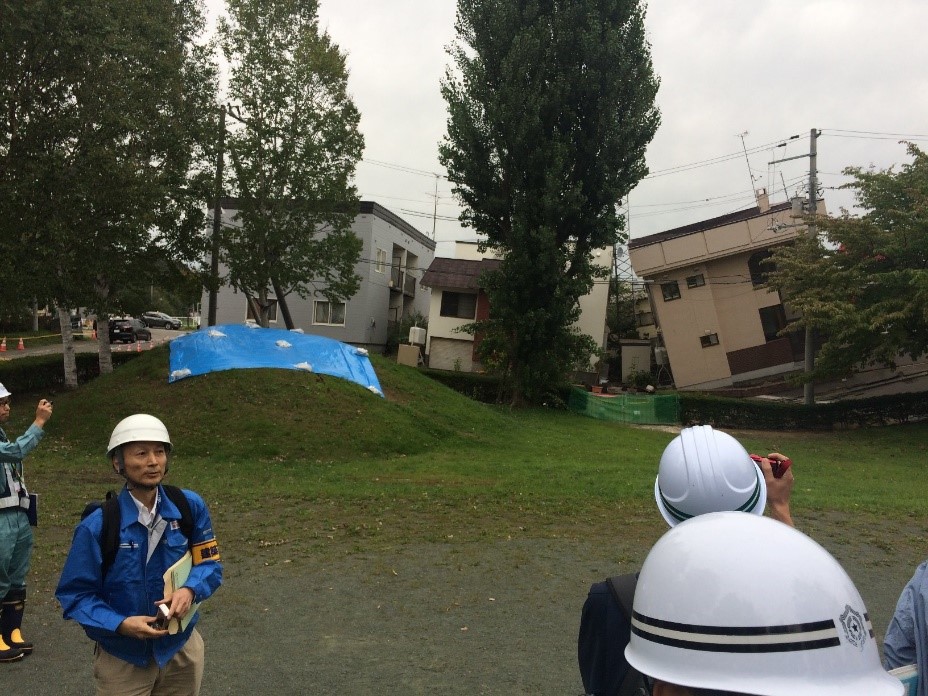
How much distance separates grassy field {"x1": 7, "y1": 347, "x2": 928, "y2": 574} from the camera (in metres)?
9.77

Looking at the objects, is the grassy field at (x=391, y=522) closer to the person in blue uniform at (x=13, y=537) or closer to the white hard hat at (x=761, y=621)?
the person in blue uniform at (x=13, y=537)

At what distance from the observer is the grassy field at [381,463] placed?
977 centimetres

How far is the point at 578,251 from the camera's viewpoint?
2697cm

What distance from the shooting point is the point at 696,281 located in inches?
1415

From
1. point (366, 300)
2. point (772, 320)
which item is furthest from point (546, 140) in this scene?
point (366, 300)

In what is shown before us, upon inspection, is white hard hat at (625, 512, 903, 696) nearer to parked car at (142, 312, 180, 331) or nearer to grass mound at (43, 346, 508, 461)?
grass mound at (43, 346, 508, 461)

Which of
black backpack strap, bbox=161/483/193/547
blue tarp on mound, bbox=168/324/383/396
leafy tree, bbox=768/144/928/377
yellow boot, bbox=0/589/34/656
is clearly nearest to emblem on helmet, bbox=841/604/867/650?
black backpack strap, bbox=161/483/193/547

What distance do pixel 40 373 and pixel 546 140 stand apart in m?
18.1

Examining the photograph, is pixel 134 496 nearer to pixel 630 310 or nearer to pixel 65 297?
pixel 65 297

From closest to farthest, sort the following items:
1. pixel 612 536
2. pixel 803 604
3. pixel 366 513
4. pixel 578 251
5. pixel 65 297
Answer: pixel 803 604
pixel 612 536
pixel 366 513
pixel 65 297
pixel 578 251

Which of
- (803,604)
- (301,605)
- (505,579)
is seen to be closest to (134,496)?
(803,604)

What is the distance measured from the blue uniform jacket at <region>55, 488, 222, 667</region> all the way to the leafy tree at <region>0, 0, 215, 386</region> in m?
13.8

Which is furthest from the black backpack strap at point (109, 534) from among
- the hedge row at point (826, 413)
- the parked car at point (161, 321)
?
the parked car at point (161, 321)

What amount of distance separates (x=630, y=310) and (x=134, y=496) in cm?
4692
